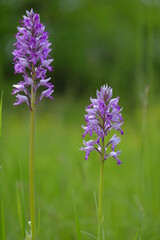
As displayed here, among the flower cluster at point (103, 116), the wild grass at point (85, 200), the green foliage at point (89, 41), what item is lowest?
the wild grass at point (85, 200)

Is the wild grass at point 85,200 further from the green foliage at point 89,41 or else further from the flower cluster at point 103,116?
the green foliage at point 89,41

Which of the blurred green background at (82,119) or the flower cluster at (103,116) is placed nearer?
the flower cluster at (103,116)

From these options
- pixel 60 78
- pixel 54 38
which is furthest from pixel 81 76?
pixel 54 38

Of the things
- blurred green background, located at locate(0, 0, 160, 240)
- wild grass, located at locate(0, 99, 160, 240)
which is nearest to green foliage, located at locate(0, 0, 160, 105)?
blurred green background, located at locate(0, 0, 160, 240)

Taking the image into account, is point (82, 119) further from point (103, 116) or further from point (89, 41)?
point (103, 116)

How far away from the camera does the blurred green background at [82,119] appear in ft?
10.2

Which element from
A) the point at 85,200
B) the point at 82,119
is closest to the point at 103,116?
the point at 85,200

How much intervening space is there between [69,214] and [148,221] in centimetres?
114

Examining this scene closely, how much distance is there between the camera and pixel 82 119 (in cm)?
1778

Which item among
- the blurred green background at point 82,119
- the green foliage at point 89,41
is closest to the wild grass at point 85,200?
the blurred green background at point 82,119

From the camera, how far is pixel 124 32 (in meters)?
→ 22.5

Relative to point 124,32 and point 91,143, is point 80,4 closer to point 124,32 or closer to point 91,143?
point 124,32

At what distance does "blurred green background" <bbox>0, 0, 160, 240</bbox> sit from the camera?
3.10 meters

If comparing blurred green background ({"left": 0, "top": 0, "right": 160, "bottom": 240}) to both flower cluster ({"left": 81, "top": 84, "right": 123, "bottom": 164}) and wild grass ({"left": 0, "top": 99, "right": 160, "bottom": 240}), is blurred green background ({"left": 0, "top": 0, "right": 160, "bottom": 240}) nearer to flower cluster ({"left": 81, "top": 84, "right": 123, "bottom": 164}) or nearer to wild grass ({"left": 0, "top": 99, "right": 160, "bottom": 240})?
wild grass ({"left": 0, "top": 99, "right": 160, "bottom": 240})
